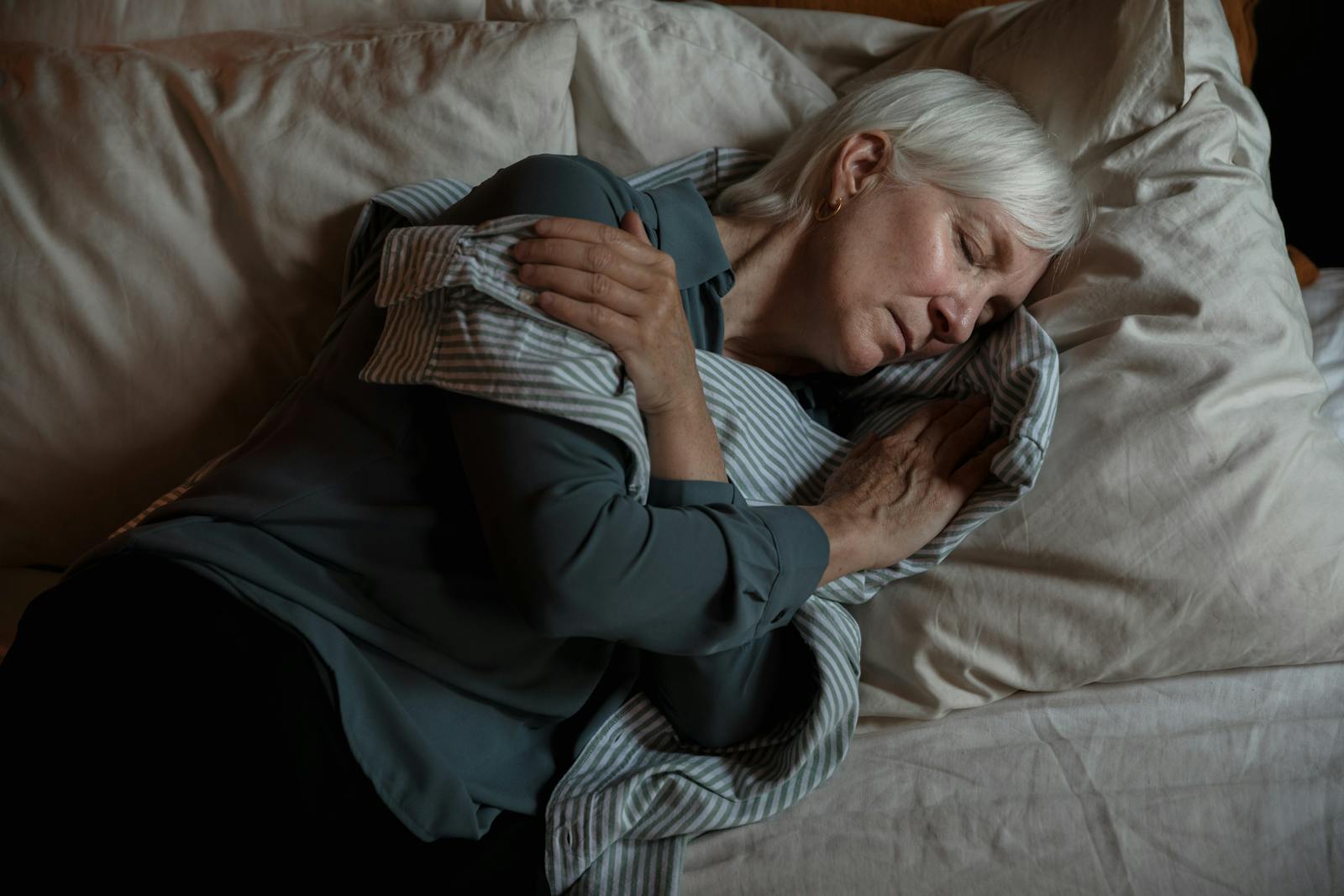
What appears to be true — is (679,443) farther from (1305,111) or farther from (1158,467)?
(1305,111)

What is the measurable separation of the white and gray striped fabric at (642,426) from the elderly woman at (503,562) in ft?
0.08

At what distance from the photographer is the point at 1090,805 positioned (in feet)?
3.17

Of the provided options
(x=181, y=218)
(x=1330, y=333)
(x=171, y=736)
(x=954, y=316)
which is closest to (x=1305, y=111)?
(x=1330, y=333)

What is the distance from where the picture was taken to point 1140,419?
40.7 inches

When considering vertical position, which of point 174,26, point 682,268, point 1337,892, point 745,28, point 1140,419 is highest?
point 174,26

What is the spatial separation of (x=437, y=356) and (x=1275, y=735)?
0.92m

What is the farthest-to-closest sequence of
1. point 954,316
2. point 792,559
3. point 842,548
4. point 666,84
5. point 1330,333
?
point 1330,333, point 666,84, point 954,316, point 842,548, point 792,559

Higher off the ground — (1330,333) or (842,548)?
(842,548)

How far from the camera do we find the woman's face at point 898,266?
1.14 m

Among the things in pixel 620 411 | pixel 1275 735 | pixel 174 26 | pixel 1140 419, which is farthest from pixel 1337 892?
pixel 174 26

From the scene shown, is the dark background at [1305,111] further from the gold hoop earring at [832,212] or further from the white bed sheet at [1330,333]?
the gold hoop earring at [832,212]

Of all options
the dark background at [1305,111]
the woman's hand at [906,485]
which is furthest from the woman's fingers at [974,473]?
the dark background at [1305,111]

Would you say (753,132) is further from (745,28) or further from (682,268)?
(682,268)

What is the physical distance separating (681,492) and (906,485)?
30cm
